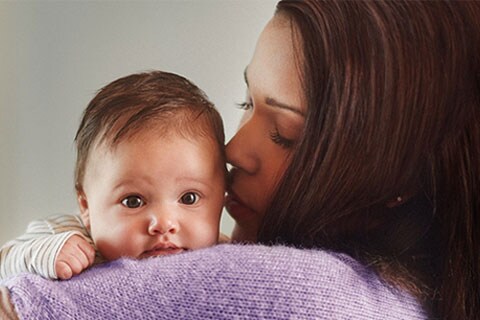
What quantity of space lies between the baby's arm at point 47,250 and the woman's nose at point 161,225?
9cm

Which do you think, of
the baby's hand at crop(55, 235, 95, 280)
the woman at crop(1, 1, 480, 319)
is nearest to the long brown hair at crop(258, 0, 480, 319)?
the woman at crop(1, 1, 480, 319)

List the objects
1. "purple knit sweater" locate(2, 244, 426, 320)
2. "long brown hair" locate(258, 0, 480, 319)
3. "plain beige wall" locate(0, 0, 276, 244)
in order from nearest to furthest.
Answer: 1. "purple knit sweater" locate(2, 244, 426, 320)
2. "long brown hair" locate(258, 0, 480, 319)
3. "plain beige wall" locate(0, 0, 276, 244)

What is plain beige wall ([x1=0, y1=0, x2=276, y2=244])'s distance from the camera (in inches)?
47.9

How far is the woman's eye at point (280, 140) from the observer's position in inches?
39.4

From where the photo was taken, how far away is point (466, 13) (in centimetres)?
93

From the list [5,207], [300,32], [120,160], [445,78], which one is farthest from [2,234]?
[445,78]

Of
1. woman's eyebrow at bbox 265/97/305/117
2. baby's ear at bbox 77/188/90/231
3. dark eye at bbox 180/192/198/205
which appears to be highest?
woman's eyebrow at bbox 265/97/305/117

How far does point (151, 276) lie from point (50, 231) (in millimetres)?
317

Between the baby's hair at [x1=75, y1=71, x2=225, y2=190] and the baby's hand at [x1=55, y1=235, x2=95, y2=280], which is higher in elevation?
the baby's hair at [x1=75, y1=71, x2=225, y2=190]

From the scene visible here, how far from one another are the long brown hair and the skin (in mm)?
125

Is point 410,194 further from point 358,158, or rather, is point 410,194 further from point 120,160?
point 120,160

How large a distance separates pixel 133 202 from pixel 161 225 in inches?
2.3

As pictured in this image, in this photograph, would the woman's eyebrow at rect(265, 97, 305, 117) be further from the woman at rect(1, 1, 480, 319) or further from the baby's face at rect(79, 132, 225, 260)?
the baby's face at rect(79, 132, 225, 260)

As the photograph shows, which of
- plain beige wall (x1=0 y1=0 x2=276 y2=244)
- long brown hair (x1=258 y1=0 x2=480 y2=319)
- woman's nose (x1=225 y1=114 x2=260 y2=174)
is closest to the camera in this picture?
long brown hair (x1=258 y1=0 x2=480 y2=319)
